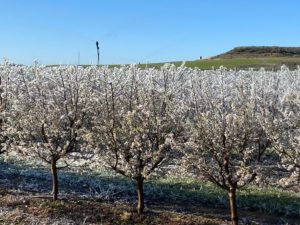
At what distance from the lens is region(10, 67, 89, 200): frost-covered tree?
1817 cm

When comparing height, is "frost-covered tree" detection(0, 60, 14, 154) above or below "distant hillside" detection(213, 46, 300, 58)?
below

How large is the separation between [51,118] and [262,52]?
8280 centimetres

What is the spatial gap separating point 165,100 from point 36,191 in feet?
21.3

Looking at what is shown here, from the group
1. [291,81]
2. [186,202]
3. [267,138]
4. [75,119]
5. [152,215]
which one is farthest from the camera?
[291,81]

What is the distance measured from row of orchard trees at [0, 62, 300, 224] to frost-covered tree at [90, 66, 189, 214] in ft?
0.10

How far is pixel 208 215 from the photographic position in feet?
58.3

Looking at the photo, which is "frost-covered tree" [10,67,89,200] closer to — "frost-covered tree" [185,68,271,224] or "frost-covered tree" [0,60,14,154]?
"frost-covered tree" [0,60,14,154]

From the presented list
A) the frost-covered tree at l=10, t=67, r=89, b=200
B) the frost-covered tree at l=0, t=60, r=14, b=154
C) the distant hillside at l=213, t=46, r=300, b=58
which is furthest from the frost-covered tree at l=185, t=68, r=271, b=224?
the distant hillside at l=213, t=46, r=300, b=58

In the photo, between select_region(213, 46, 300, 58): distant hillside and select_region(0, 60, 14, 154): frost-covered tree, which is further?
select_region(213, 46, 300, 58): distant hillside

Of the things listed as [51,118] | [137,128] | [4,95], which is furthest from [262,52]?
[137,128]

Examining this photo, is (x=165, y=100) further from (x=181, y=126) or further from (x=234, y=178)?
(x=234, y=178)

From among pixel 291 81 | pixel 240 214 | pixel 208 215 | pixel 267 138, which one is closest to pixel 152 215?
pixel 208 215

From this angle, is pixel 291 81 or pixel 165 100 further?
pixel 291 81

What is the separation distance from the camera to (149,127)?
→ 1705 cm
